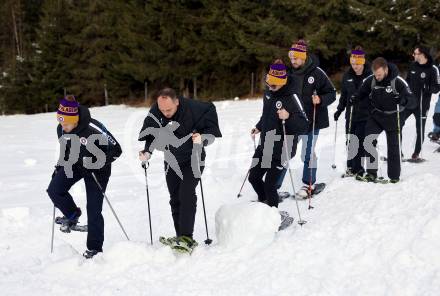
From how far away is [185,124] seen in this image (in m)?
5.60

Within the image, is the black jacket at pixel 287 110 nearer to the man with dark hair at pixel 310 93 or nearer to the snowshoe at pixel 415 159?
the man with dark hair at pixel 310 93

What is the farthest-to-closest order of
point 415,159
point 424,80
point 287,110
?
1. point 415,159
2. point 424,80
3. point 287,110

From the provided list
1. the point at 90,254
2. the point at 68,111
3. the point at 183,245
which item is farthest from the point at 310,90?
the point at 90,254

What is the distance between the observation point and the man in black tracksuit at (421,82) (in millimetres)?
9359

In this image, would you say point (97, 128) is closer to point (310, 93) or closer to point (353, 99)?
point (310, 93)

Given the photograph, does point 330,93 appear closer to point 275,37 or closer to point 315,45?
point 315,45

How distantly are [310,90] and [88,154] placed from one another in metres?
3.51

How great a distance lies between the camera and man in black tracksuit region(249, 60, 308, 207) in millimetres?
6195

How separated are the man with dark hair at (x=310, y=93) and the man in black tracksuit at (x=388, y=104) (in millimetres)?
638

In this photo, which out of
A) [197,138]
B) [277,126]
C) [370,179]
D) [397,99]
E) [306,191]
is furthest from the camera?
[306,191]

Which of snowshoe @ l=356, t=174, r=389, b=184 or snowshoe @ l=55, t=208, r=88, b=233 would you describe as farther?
snowshoe @ l=356, t=174, r=389, b=184

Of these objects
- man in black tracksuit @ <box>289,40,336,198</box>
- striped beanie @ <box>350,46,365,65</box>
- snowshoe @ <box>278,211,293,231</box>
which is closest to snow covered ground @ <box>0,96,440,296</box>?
snowshoe @ <box>278,211,293,231</box>

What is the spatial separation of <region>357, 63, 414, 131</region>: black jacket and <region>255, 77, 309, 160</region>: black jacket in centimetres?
159

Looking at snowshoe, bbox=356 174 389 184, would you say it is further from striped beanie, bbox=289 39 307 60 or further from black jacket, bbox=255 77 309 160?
striped beanie, bbox=289 39 307 60
